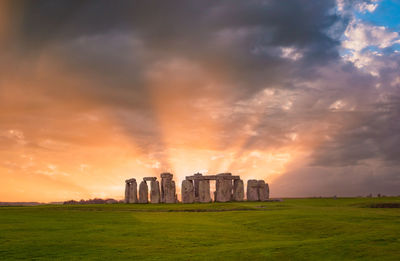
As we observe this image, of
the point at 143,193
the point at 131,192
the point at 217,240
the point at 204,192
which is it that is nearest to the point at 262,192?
the point at 204,192

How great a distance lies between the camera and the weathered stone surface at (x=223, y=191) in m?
58.8

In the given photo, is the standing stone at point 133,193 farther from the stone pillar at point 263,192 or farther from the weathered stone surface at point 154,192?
the stone pillar at point 263,192

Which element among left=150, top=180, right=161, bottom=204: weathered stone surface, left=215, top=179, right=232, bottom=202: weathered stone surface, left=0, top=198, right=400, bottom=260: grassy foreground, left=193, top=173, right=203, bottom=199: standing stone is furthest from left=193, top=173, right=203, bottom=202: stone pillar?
left=0, top=198, right=400, bottom=260: grassy foreground

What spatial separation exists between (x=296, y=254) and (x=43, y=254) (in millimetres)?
10955

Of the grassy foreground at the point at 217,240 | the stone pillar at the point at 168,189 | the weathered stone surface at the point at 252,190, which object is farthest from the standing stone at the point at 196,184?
the grassy foreground at the point at 217,240

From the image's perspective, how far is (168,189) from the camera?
59406mm

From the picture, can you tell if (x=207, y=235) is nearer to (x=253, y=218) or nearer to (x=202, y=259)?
(x=202, y=259)

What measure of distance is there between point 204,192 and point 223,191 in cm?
298

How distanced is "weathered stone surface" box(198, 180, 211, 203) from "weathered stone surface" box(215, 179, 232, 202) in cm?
152

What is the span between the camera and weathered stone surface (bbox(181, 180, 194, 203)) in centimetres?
5828

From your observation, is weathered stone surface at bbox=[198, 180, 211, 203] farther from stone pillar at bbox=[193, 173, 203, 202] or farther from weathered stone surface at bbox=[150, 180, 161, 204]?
weathered stone surface at bbox=[150, 180, 161, 204]

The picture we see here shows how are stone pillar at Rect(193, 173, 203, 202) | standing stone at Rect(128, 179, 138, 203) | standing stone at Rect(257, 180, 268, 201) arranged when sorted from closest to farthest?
stone pillar at Rect(193, 173, 203, 202), standing stone at Rect(257, 180, 268, 201), standing stone at Rect(128, 179, 138, 203)

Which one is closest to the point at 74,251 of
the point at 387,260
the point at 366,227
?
the point at 387,260

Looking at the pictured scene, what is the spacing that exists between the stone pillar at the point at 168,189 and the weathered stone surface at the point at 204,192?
4.35m
